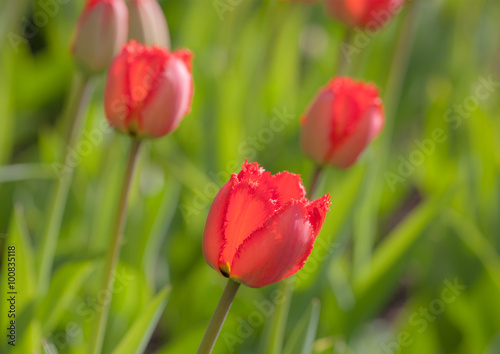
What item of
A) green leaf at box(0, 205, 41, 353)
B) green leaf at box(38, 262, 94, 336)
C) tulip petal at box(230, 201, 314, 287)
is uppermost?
tulip petal at box(230, 201, 314, 287)

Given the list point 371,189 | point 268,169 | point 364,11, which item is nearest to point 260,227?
point 364,11

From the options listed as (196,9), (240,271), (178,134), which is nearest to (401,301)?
(178,134)

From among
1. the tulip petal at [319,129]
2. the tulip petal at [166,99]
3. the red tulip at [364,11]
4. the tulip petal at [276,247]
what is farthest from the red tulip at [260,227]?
the red tulip at [364,11]

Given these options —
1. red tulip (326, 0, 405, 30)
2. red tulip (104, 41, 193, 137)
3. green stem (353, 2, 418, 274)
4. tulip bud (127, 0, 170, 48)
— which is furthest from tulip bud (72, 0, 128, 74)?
green stem (353, 2, 418, 274)

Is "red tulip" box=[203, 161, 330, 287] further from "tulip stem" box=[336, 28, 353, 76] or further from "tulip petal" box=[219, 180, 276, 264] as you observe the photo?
"tulip stem" box=[336, 28, 353, 76]

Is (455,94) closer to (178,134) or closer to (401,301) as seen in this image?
(401,301)

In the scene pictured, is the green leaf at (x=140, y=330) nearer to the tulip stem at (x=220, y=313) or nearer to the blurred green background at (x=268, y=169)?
the blurred green background at (x=268, y=169)

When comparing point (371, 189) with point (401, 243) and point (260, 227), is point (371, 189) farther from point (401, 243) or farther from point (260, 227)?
point (260, 227)
